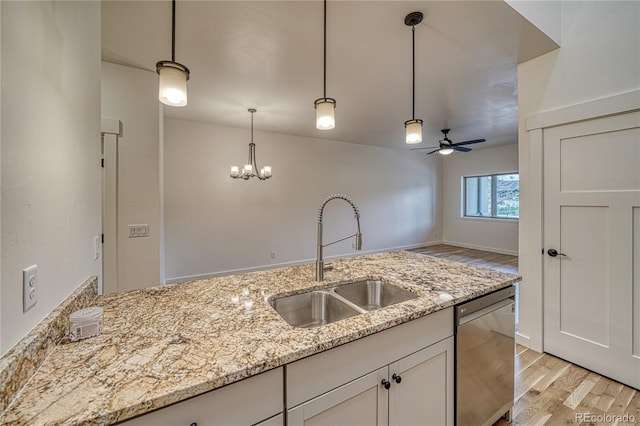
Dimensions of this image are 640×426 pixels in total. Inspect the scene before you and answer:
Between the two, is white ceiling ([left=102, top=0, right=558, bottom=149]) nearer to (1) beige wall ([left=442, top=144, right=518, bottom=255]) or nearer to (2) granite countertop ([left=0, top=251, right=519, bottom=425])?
(2) granite countertop ([left=0, top=251, right=519, bottom=425])

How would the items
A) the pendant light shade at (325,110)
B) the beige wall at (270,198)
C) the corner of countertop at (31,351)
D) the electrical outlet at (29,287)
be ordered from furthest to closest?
the beige wall at (270,198) < the pendant light shade at (325,110) < the electrical outlet at (29,287) < the corner of countertop at (31,351)

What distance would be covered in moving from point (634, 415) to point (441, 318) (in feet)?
5.49

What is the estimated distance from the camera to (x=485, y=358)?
1495mm

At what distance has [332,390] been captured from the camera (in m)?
0.98

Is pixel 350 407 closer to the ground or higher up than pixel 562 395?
higher up

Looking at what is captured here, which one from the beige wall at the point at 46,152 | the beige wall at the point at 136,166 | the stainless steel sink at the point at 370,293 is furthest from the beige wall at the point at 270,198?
the stainless steel sink at the point at 370,293

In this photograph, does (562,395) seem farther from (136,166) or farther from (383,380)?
(136,166)

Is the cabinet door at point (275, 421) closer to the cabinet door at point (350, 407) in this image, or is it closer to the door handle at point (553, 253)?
the cabinet door at point (350, 407)

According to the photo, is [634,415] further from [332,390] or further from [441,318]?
[332,390]

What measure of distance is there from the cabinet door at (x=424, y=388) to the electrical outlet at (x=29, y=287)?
130 centimetres

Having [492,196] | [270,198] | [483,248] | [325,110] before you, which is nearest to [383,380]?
[325,110]

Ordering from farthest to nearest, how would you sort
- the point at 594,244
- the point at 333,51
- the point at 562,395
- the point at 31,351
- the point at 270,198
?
the point at 270,198 → the point at 333,51 → the point at 594,244 → the point at 562,395 → the point at 31,351

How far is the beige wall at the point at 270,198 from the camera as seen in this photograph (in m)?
4.39

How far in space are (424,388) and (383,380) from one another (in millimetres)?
315
